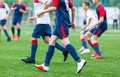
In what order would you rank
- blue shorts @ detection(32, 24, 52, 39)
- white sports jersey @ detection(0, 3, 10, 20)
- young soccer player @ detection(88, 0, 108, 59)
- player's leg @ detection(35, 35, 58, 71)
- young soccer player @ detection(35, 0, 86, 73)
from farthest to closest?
1. white sports jersey @ detection(0, 3, 10, 20)
2. young soccer player @ detection(88, 0, 108, 59)
3. blue shorts @ detection(32, 24, 52, 39)
4. player's leg @ detection(35, 35, 58, 71)
5. young soccer player @ detection(35, 0, 86, 73)

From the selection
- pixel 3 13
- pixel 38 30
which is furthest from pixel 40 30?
pixel 3 13

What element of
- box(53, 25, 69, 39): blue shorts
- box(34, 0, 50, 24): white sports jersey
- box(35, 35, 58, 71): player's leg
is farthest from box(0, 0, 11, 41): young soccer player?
box(53, 25, 69, 39): blue shorts

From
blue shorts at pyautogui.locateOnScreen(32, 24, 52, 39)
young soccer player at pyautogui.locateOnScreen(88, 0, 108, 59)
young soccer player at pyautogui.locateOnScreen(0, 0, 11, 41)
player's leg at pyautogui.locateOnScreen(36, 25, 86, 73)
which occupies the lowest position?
young soccer player at pyautogui.locateOnScreen(0, 0, 11, 41)

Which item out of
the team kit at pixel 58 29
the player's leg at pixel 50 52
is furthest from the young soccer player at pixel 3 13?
the player's leg at pixel 50 52

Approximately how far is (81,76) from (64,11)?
154 cm

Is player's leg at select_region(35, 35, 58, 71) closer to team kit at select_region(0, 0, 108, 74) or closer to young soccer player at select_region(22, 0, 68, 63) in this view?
team kit at select_region(0, 0, 108, 74)

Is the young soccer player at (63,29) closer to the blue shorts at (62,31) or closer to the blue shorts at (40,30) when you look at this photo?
the blue shorts at (62,31)

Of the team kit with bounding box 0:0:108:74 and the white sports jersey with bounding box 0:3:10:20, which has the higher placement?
the team kit with bounding box 0:0:108:74

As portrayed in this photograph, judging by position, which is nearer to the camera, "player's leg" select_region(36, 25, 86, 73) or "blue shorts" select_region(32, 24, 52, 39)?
A: "player's leg" select_region(36, 25, 86, 73)

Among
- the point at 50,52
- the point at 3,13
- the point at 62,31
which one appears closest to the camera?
the point at 62,31

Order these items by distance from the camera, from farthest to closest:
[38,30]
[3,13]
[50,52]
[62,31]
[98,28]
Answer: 1. [3,13]
2. [98,28]
3. [38,30]
4. [50,52]
5. [62,31]

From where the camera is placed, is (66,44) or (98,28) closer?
(66,44)

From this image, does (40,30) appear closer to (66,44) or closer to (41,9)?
(41,9)

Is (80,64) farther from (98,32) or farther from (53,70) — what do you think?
(98,32)
